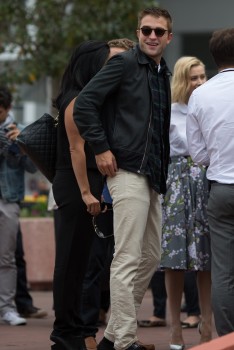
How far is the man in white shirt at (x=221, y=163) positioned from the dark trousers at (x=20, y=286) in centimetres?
382

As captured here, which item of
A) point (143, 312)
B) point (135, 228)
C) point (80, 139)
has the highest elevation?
point (80, 139)

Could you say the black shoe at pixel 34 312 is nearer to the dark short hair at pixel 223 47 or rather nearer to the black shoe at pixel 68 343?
the black shoe at pixel 68 343

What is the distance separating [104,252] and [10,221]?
1.38 meters

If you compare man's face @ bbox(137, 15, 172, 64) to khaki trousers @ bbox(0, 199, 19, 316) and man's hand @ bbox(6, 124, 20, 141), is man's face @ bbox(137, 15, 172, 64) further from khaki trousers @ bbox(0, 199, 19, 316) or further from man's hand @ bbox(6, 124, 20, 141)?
khaki trousers @ bbox(0, 199, 19, 316)

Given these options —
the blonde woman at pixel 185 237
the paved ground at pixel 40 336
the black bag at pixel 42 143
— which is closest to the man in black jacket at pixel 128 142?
the black bag at pixel 42 143

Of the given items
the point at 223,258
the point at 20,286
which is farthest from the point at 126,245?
the point at 20,286

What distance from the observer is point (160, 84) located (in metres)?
7.60

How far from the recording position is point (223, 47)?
A: 7406mm

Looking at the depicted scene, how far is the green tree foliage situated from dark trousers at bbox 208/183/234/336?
9.85 metres

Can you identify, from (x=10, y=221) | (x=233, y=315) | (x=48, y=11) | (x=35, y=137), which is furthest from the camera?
(x=48, y=11)

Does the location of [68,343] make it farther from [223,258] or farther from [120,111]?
[120,111]

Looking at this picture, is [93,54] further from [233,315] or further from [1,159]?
[1,159]

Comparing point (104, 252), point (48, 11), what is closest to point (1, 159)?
point (104, 252)

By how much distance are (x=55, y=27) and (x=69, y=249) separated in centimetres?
1052
